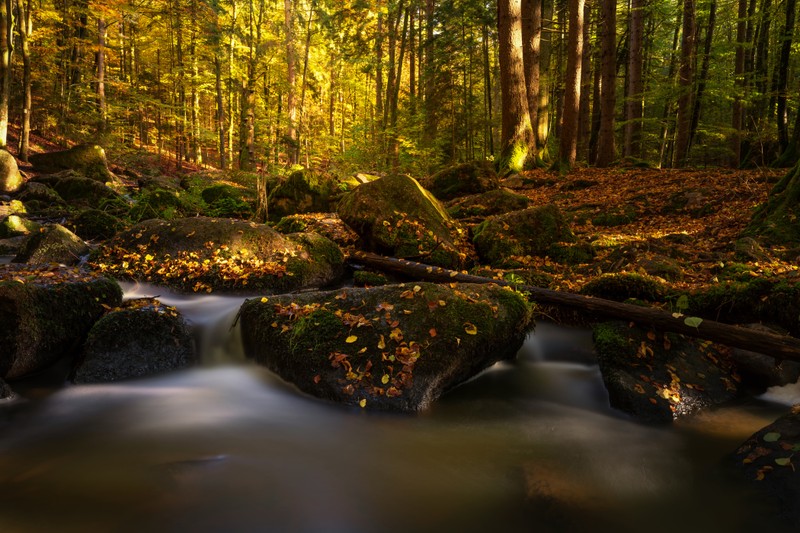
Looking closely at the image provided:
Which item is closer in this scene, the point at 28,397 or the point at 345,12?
the point at 28,397

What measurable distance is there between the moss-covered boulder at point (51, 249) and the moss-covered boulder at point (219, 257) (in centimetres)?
62

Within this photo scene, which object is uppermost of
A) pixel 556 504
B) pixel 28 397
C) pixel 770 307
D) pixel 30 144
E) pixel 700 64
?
pixel 700 64

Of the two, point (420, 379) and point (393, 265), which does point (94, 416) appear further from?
point (393, 265)

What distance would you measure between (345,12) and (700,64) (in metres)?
16.0

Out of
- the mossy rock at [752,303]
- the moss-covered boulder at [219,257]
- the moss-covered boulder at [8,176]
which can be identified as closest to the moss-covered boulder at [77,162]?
the moss-covered boulder at [8,176]

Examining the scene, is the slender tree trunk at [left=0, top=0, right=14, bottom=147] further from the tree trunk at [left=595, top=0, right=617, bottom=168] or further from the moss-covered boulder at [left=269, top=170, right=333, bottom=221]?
the tree trunk at [left=595, top=0, right=617, bottom=168]

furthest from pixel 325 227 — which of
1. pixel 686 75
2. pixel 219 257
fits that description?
pixel 686 75

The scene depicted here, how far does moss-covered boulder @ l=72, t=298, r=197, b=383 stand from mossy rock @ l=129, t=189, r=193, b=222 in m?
5.98

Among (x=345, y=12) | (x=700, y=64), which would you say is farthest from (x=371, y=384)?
(x=345, y=12)

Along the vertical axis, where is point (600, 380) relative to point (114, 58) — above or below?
below

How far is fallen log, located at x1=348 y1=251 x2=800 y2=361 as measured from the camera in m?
3.85

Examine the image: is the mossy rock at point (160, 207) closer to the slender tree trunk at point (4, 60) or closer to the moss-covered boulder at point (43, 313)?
the moss-covered boulder at point (43, 313)

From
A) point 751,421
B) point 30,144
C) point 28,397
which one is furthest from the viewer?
point 30,144

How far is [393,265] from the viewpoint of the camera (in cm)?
699
